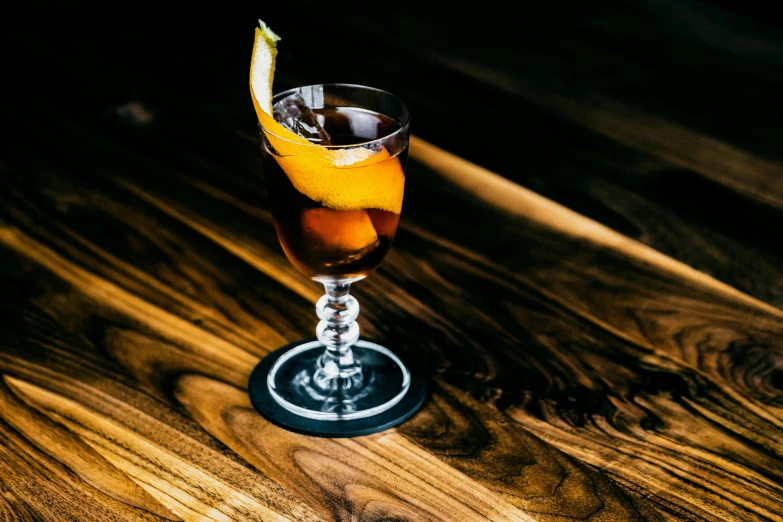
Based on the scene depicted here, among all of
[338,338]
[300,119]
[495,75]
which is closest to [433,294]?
[338,338]

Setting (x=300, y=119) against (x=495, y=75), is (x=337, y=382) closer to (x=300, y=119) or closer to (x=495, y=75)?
(x=300, y=119)

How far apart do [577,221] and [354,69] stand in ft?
2.20

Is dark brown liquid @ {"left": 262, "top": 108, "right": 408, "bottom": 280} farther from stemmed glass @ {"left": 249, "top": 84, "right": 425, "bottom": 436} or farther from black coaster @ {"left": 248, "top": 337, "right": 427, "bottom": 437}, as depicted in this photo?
black coaster @ {"left": 248, "top": 337, "right": 427, "bottom": 437}

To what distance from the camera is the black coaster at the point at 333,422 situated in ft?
2.59

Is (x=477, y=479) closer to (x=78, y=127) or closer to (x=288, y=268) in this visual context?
(x=288, y=268)

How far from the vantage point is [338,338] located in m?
0.84

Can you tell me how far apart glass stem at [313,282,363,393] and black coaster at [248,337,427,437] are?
45 mm

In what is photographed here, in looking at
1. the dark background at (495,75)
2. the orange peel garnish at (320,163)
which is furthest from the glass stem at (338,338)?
the dark background at (495,75)

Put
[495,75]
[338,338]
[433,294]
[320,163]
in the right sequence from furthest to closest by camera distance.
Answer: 1. [495,75]
2. [433,294]
3. [338,338]
4. [320,163]

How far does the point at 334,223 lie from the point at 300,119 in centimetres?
9

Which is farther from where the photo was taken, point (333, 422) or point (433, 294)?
point (433, 294)

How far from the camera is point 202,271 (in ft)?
3.33

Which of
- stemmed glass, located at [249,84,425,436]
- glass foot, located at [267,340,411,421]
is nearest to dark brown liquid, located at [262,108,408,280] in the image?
stemmed glass, located at [249,84,425,436]

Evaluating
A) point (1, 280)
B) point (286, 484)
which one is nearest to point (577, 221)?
point (286, 484)
